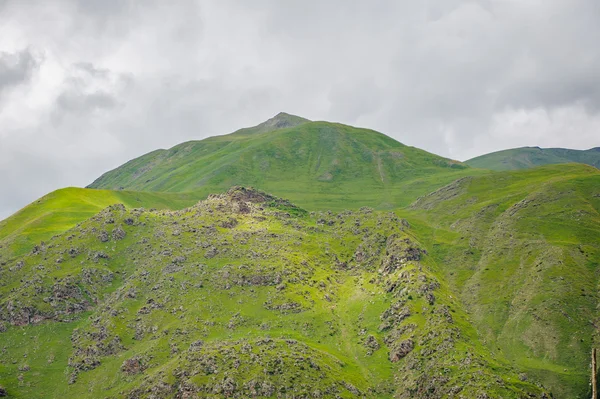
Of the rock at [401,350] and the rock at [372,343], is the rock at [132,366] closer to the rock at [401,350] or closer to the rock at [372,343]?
the rock at [372,343]

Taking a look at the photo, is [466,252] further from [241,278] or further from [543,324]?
[241,278]

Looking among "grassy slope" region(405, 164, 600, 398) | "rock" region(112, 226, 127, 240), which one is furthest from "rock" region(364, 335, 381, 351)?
"rock" region(112, 226, 127, 240)

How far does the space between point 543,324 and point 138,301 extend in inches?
5171

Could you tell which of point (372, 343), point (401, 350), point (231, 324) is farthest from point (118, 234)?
point (401, 350)

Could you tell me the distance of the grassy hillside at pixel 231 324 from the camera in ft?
392

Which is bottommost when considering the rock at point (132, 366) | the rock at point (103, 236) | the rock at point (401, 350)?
the rock at point (401, 350)

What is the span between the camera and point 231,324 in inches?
5891

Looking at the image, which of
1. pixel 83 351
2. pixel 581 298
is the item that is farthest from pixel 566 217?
pixel 83 351

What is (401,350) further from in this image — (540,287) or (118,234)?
(118,234)

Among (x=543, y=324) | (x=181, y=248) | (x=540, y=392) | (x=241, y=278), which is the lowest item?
(x=540, y=392)

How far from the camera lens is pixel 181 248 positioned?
190 metres

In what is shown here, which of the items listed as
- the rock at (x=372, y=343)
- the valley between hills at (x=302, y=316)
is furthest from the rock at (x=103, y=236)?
the rock at (x=372, y=343)

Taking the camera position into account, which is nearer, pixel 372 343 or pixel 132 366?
pixel 132 366

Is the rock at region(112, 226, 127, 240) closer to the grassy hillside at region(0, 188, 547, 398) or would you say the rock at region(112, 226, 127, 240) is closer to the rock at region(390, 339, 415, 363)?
the grassy hillside at region(0, 188, 547, 398)
